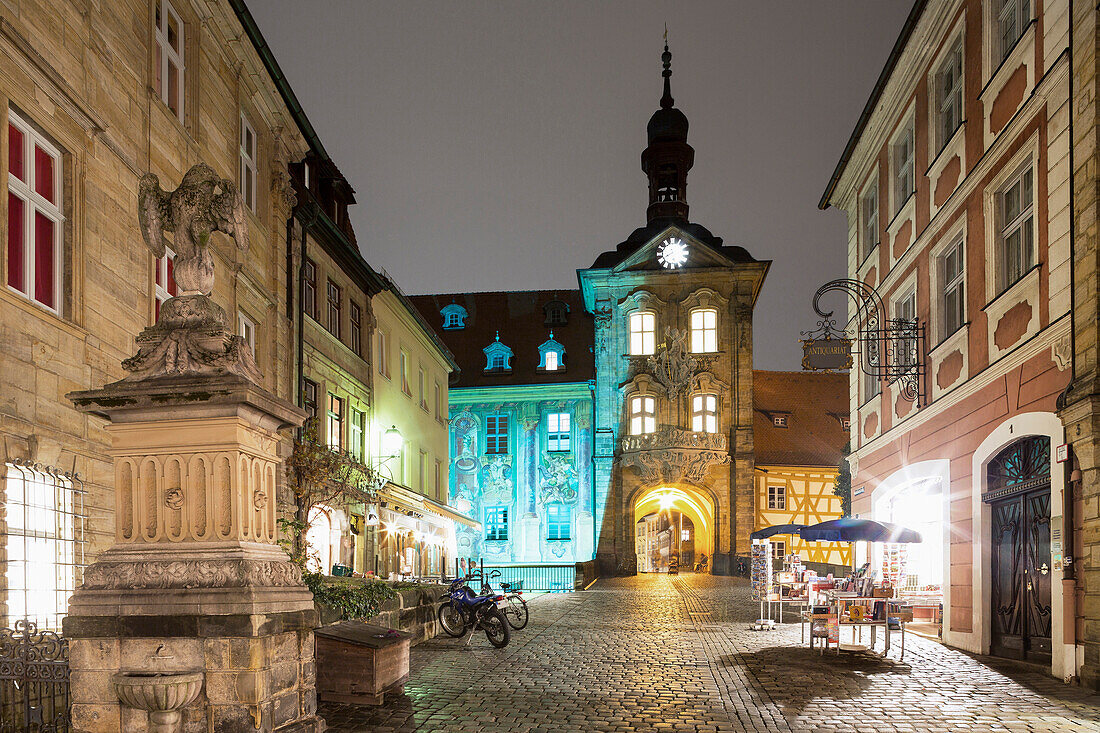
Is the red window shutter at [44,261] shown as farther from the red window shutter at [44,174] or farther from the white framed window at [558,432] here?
the white framed window at [558,432]

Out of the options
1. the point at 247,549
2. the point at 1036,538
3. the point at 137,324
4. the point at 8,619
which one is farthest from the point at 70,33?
the point at 1036,538

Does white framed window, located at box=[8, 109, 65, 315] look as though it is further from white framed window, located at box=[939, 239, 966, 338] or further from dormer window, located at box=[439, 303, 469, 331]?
dormer window, located at box=[439, 303, 469, 331]

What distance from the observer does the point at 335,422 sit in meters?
24.5

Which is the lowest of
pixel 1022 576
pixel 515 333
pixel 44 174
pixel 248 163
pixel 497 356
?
pixel 1022 576

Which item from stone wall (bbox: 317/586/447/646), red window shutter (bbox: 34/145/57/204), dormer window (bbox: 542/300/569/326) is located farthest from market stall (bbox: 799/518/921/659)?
dormer window (bbox: 542/300/569/326)

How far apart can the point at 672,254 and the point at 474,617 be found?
31.9 m

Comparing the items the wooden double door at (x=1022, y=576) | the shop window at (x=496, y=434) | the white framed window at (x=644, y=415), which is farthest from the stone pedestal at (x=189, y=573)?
the shop window at (x=496, y=434)

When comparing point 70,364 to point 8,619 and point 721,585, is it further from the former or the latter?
point 721,585

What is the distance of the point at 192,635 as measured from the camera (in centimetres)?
655

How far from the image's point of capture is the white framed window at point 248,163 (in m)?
18.5

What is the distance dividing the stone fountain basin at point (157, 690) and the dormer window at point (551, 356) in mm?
42462

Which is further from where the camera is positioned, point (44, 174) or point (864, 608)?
point (864, 608)

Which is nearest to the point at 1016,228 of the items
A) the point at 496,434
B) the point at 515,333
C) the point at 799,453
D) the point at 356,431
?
the point at 356,431

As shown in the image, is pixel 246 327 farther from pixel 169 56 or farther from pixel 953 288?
pixel 953 288
